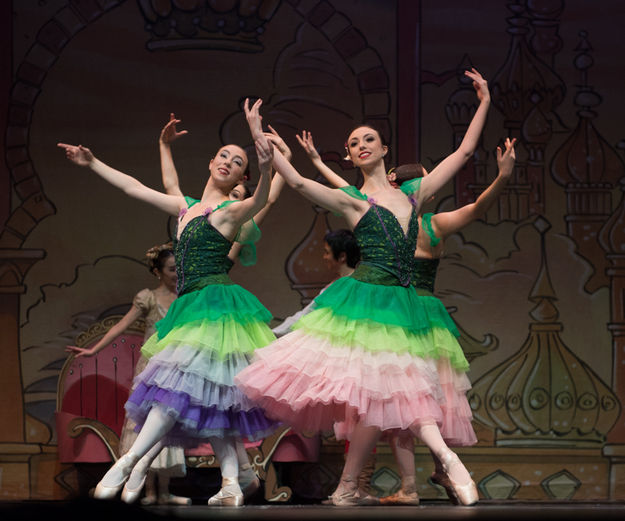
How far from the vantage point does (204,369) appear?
3627 mm

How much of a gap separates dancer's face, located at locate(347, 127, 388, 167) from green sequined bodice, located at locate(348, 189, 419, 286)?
251 mm

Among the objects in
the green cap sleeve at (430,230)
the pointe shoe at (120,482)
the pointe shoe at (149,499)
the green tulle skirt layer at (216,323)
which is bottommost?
the pointe shoe at (149,499)

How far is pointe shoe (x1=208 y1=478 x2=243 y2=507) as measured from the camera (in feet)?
11.8

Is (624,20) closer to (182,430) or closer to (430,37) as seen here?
(430,37)

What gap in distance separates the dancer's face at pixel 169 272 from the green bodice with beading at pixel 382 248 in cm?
178

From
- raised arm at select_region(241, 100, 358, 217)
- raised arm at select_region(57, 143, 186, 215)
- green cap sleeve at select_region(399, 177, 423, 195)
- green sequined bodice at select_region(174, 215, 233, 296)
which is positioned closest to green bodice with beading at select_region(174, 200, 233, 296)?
green sequined bodice at select_region(174, 215, 233, 296)

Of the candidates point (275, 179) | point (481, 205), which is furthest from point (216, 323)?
point (481, 205)

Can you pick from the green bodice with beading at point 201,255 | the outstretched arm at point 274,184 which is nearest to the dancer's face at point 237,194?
the outstretched arm at point 274,184

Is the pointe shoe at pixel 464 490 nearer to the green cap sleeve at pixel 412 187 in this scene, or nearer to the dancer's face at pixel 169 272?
the green cap sleeve at pixel 412 187

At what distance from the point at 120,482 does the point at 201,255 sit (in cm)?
102

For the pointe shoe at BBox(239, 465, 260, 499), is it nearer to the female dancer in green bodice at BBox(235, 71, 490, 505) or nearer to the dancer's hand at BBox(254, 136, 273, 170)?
the female dancer in green bodice at BBox(235, 71, 490, 505)

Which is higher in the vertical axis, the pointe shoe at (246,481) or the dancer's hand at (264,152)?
the dancer's hand at (264,152)

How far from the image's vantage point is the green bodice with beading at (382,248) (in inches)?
148

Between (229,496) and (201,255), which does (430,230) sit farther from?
(229,496)
